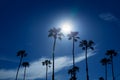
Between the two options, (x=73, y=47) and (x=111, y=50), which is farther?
(x=111, y=50)

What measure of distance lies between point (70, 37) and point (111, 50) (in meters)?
18.8

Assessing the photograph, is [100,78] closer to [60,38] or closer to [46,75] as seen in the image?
[46,75]

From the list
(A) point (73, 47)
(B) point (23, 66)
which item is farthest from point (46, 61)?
(A) point (73, 47)

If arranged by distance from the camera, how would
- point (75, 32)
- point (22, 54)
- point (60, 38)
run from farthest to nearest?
point (22, 54) < point (75, 32) < point (60, 38)

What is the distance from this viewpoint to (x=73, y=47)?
6675cm

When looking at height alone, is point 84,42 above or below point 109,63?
above

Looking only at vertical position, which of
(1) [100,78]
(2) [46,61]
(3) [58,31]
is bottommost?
(1) [100,78]

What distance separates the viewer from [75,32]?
66000 mm

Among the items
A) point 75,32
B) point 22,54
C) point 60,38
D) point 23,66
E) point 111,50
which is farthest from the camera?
point 23,66

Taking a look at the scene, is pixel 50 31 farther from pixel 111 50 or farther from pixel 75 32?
pixel 111 50

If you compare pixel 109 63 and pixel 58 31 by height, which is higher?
pixel 58 31

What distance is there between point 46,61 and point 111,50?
27.3 metres

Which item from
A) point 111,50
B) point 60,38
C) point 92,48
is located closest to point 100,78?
point 111,50

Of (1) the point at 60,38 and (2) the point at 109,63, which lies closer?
(1) the point at 60,38
